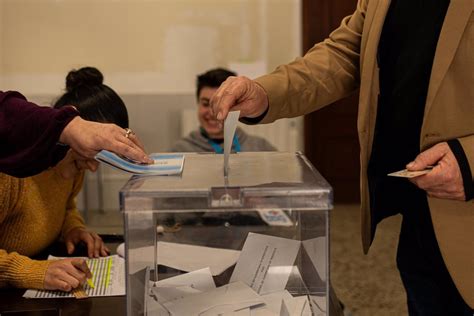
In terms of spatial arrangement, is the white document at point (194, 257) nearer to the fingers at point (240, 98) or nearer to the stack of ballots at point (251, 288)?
the stack of ballots at point (251, 288)

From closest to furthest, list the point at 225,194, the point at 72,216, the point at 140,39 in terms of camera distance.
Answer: the point at 225,194 < the point at 72,216 < the point at 140,39

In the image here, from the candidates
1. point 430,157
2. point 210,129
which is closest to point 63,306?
point 430,157

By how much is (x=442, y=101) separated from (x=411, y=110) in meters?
0.10

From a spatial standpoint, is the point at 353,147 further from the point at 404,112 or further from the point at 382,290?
the point at 404,112

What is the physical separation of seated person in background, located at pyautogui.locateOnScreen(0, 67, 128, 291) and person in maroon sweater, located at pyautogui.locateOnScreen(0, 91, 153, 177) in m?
0.30

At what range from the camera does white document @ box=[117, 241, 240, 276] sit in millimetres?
1091

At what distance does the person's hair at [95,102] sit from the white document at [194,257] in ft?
1.96

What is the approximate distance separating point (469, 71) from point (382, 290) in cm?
217

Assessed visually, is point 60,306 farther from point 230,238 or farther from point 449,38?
point 449,38

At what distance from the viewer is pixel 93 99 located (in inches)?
63.9

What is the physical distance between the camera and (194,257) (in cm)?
113

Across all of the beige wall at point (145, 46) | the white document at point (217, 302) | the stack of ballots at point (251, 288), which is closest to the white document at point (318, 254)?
the stack of ballots at point (251, 288)

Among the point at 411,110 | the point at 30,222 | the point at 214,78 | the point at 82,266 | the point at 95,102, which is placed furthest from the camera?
the point at 214,78

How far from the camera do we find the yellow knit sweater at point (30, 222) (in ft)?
4.23
